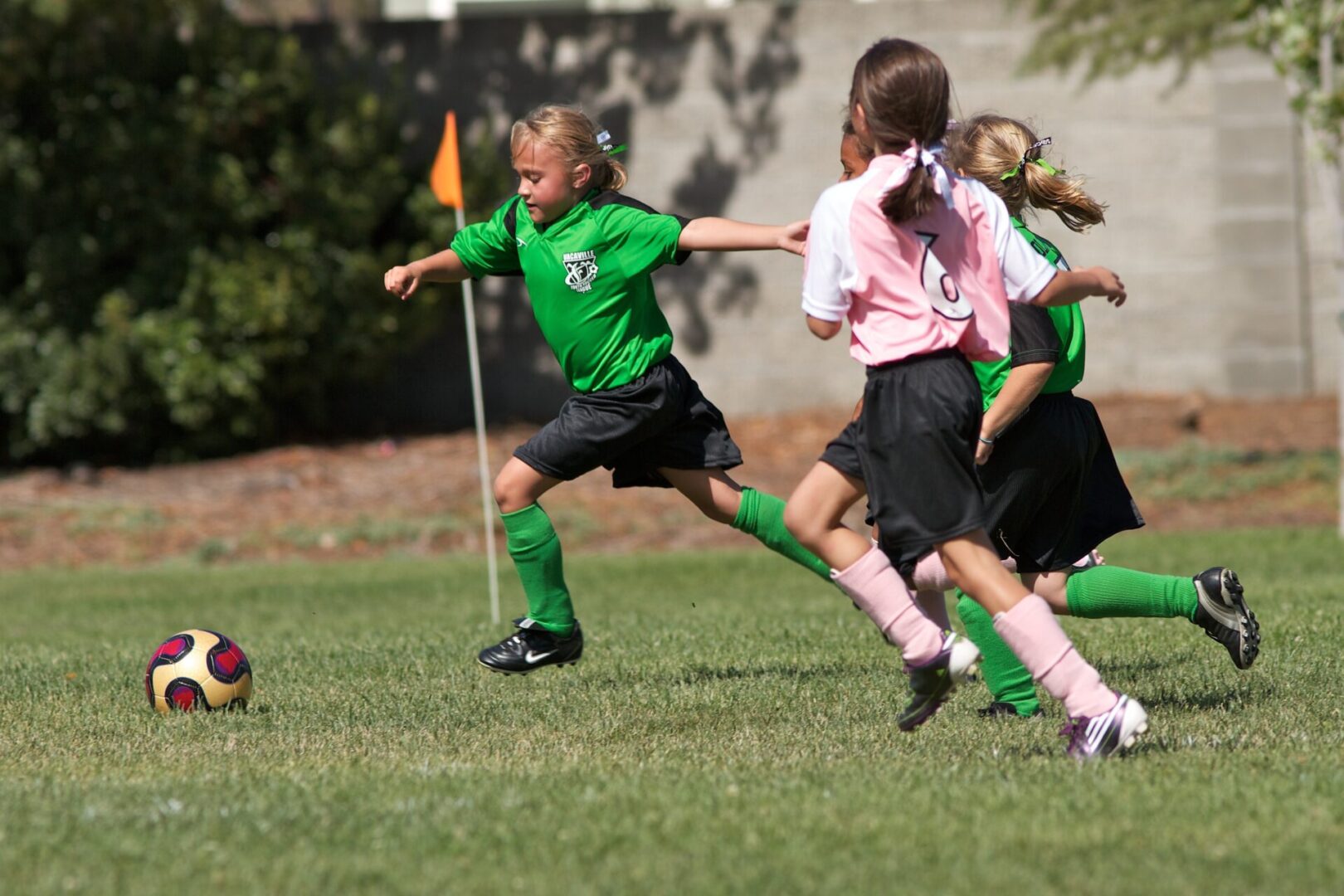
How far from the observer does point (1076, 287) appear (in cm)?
442

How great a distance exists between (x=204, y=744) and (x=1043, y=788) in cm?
260

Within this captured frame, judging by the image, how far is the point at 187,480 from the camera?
52.4 feet

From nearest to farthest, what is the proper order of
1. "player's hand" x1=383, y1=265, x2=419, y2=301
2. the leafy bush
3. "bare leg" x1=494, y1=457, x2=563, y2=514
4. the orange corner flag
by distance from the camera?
"bare leg" x1=494, y1=457, x2=563, y2=514 < "player's hand" x1=383, y1=265, x2=419, y2=301 < the orange corner flag < the leafy bush

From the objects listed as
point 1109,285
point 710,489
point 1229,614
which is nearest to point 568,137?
point 710,489

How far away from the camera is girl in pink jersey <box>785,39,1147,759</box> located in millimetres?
4348

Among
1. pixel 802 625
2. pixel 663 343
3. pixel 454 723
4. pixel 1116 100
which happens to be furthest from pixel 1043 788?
pixel 1116 100

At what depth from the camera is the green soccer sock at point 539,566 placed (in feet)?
20.2

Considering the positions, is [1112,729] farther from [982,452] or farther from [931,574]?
[931,574]

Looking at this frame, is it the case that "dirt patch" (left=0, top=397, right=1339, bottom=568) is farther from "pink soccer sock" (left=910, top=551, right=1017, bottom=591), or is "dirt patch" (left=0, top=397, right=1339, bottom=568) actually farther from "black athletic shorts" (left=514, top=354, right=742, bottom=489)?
"pink soccer sock" (left=910, top=551, right=1017, bottom=591)

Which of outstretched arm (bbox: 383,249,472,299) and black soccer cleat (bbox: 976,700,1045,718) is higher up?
outstretched arm (bbox: 383,249,472,299)

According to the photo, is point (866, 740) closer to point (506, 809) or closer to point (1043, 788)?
point (1043, 788)

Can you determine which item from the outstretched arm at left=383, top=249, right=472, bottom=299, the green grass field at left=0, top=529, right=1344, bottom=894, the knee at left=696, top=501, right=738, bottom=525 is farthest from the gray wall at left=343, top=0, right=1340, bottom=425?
the knee at left=696, top=501, right=738, bottom=525

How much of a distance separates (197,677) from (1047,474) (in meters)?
2.98

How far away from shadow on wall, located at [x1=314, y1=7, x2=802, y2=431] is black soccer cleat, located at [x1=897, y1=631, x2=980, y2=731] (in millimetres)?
13224
